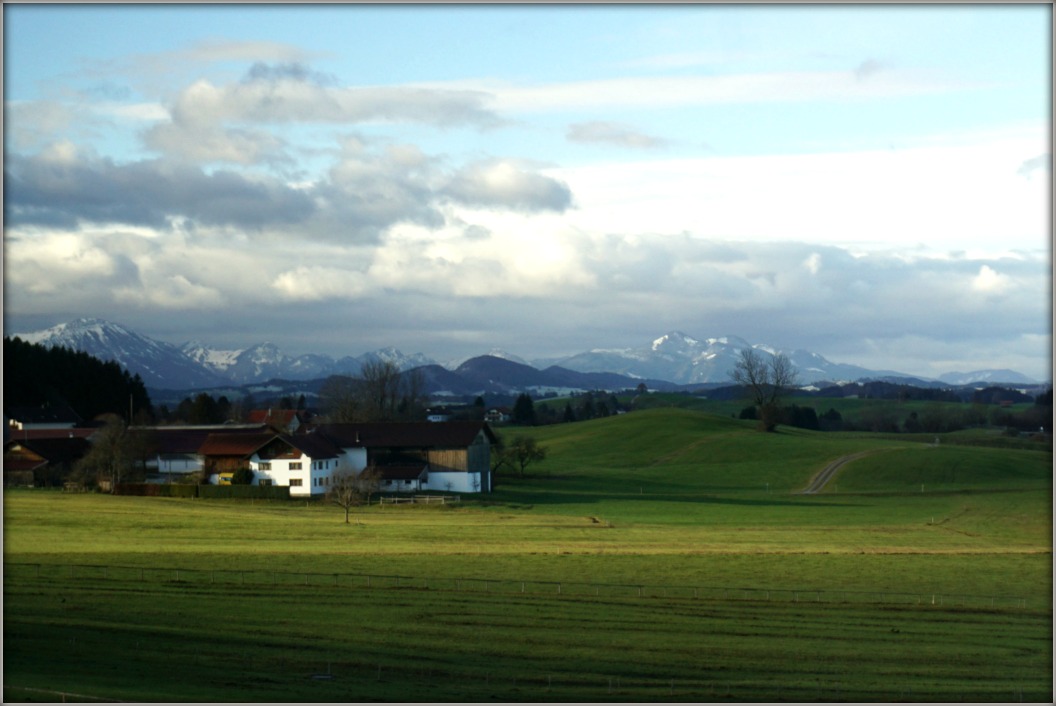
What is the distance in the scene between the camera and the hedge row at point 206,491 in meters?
77.8

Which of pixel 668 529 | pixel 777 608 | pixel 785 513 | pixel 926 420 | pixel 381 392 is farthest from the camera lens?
pixel 926 420

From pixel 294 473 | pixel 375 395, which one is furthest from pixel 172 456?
pixel 375 395

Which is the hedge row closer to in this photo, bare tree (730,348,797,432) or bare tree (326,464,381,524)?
bare tree (326,464,381,524)

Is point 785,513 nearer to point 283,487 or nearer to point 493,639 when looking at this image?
point 283,487

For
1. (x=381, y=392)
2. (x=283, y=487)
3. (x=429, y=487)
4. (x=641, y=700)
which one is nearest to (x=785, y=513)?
(x=429, y=487)

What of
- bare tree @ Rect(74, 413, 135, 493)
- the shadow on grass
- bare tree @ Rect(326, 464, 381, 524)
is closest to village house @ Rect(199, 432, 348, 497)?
bare tree @ Rect(326, 464, 381, 524)

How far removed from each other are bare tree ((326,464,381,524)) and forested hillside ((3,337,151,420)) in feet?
204

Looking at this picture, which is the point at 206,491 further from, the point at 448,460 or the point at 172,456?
the point at 448,460

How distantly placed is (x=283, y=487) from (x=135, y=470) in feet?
51.5

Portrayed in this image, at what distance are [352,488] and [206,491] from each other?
15422 millimetres

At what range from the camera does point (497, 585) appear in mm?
39969

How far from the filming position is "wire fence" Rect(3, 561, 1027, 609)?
126ft

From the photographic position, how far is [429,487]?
8731 centimetres

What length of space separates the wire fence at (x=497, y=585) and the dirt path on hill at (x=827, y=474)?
51383mm
